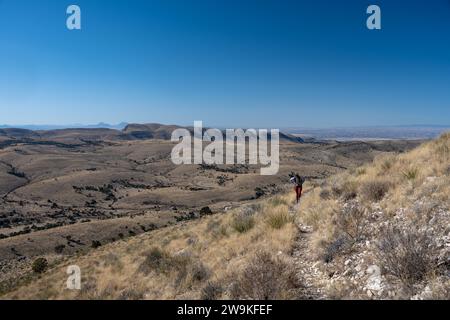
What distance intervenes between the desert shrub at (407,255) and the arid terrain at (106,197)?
502 centimetres

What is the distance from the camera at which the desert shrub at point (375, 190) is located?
Result: 10.4 meters

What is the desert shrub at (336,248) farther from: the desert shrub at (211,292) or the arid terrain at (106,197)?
the arid terrain at (106,197)

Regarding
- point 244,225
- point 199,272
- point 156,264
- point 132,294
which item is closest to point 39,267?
point 156,264

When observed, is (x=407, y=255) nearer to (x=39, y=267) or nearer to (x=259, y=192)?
(x=39, y=267)

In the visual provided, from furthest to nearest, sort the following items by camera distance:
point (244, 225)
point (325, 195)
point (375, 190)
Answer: point (325, 195)
point (244, 225)
point (375, 190)

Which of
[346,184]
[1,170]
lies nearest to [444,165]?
[346,184]

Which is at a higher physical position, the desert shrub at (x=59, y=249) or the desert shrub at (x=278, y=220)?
the desert shrub at (x=278, y=220)

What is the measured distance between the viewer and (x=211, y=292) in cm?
753

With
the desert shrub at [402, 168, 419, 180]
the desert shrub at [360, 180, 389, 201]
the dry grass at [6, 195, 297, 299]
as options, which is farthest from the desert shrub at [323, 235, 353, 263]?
the desert shrub at [402, 168, 419, 180]

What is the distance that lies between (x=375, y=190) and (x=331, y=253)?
3.52 metres

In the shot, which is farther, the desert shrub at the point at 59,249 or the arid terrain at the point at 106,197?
the desert shrub at the point at 59,249

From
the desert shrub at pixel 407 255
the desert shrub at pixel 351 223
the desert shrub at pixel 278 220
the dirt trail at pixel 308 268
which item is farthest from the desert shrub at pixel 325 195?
the desert shrub at pixel 407 255
